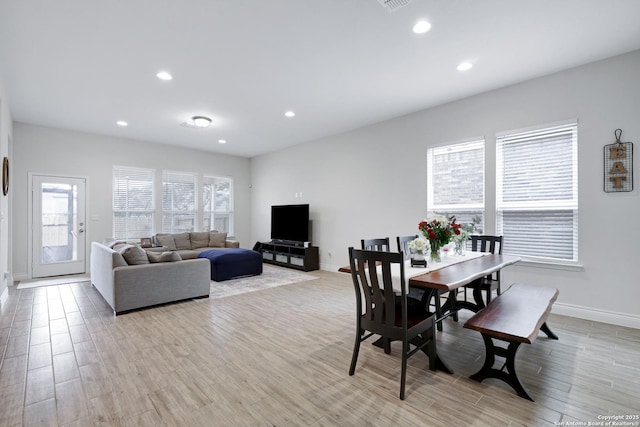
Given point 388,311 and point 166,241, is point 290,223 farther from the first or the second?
point 388,311

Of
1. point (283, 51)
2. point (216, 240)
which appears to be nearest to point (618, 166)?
point (283, 51)

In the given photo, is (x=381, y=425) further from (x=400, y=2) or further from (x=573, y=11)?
(x=573, y=11)

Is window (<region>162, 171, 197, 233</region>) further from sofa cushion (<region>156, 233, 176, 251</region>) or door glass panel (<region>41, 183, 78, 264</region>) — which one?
door glass panel (<region>41, 183, 78, 264</region>)

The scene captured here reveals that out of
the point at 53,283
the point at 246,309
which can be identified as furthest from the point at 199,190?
the point at 246,309

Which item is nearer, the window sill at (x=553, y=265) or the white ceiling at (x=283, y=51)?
the white ceiling at (x=283, y=51)

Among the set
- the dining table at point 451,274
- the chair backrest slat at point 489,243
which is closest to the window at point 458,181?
the chair backrest slat at point 489,243

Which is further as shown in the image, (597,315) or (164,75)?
(164,75)

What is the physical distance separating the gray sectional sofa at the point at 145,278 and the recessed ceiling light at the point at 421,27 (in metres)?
3.88

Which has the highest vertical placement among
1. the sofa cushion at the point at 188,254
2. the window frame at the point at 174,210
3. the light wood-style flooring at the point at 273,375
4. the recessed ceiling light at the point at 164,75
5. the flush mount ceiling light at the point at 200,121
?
the recessed ceiling light at the point at 164,75

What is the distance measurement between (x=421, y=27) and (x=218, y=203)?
689 cm

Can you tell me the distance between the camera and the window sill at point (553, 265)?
11.7 ft

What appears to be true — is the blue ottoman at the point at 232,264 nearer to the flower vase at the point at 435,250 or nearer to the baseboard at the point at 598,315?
the flower vase at the point at 435,250

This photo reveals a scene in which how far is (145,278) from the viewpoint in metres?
3.83

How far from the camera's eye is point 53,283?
5324mm
